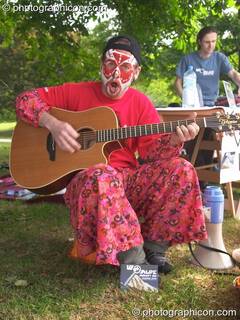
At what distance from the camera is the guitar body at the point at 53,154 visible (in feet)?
9.00

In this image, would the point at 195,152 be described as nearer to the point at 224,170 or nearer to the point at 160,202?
the point at 224,170

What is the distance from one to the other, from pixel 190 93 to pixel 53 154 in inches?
74.2

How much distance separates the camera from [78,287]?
8.18ft

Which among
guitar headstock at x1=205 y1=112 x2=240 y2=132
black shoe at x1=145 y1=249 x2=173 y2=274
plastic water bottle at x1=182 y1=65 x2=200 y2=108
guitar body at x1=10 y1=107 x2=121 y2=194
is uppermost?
plastic water bottle at x1=182 y1=65 x2=200 y2=108

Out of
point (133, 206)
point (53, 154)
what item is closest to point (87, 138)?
point (53, 154)

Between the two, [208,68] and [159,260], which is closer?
[159,260]

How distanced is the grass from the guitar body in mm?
477

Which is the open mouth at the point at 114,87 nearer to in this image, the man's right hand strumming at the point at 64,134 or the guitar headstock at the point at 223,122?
the man's right hand strumming at the point at 64,134

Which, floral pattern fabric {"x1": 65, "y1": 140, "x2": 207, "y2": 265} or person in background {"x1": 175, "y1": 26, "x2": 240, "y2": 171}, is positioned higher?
person in background {"x1": 175, "y1": 26, "x2": 240, "y2": 171}

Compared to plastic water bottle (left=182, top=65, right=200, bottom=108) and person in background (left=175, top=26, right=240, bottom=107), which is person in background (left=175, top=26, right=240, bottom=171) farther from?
plastic water bottle (left=182, top=65, right=200, bottom=108)

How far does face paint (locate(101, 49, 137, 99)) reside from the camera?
9.27 feet

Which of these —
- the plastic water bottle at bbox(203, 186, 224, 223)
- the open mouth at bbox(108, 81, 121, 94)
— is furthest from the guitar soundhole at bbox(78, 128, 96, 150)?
the plastic water bottle at bbox(203, 186, 224, 223)

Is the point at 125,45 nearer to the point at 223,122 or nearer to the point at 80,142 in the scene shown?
the point at 80,142

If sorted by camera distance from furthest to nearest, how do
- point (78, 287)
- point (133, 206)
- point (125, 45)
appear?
1. point (125, 45)
2. point (133, 206)
3. point (78, 287)
